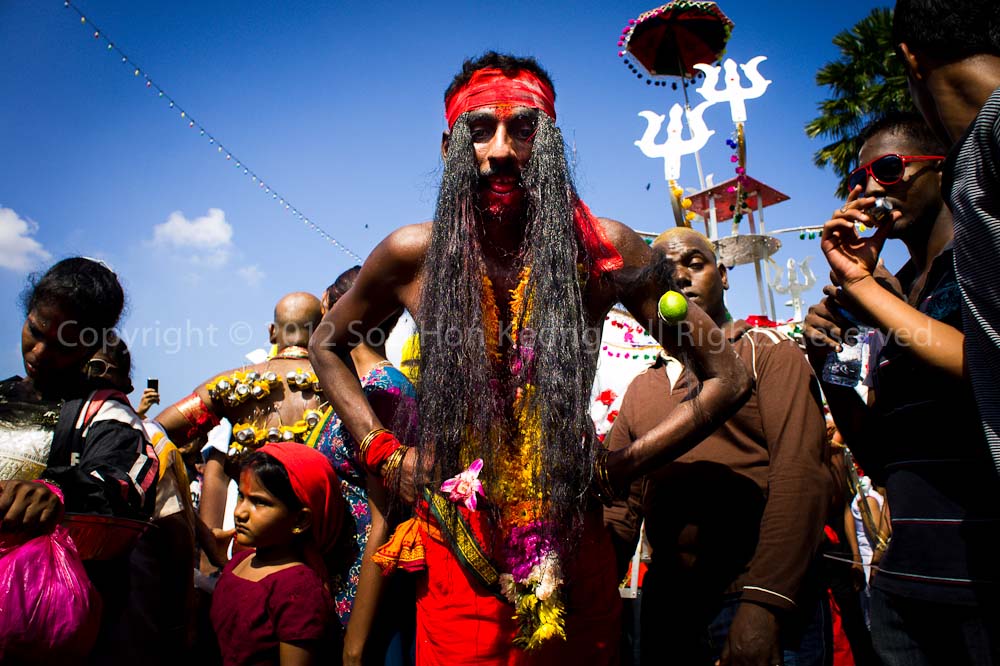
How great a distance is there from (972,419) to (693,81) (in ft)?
40.3

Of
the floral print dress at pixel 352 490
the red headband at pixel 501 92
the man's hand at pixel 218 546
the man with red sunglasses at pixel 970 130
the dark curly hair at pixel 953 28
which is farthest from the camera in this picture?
the man's hand at pixel 218 546

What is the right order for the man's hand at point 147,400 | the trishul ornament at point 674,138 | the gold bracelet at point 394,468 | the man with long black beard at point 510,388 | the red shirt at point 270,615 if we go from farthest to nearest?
the trishul ornament at point 674,138 < the man's hand at point 147,400 < the red shirt at point 270,615 < the gold bracelet at point 394,468 < the man with long black beard at point 510,388

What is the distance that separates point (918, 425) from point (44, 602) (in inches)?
97.6

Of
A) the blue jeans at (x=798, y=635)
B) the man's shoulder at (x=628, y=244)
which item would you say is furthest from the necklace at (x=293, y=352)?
the blue jeans at (x=798, y=635)

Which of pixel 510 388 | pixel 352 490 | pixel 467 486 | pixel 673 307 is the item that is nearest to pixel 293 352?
pixel 352 490

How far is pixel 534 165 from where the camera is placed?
2117 millimetres

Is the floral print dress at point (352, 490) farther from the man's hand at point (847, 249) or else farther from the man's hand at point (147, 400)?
the man's hand at point (147, 400)

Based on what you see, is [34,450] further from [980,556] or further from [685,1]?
[685,1]

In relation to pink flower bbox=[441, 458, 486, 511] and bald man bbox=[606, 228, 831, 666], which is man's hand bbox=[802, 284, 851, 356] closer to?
bald man bbox=[606, 228, 831, 666]

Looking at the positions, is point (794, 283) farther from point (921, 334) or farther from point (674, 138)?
point (921, 334)

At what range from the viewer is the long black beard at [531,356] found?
1.85 meters

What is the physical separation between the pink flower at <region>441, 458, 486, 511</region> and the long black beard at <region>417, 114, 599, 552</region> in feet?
0.14

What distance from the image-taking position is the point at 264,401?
3.54 meters

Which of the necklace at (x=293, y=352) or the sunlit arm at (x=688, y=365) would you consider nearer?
the sunlit arm at (x=688, y=365)
